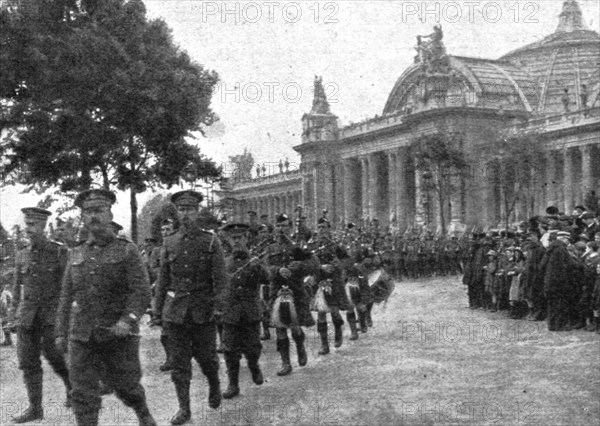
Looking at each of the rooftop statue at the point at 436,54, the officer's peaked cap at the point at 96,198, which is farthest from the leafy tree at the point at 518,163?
the officer's peaked cap at the point at 96,198

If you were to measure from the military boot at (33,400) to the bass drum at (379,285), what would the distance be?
7774 millimetres

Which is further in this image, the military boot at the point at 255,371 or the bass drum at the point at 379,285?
the bass drum at the point at 379,285

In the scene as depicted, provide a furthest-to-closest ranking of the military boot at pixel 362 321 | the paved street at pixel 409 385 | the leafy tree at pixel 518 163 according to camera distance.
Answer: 1. the leafy tree at pixel 518 163
2. the military boot at pixel 362 321
3. the paved street at pixel 409 385

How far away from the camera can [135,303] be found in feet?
23.7

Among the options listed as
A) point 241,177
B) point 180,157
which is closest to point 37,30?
point 180,157

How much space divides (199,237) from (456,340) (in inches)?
268

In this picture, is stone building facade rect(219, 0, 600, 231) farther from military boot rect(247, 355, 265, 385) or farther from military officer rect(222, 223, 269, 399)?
military boot rect(247, 355, 265, 385)

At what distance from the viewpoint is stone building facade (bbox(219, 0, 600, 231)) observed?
4781 centimetres

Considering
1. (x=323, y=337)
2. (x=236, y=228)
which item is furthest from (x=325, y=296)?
(x=236, y=228)

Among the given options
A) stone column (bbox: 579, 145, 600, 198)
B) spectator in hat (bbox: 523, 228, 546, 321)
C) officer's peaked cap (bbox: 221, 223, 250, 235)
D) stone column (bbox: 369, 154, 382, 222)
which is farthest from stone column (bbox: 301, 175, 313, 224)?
officer's peaked cap (bbox: 221, 223, 250, 235)

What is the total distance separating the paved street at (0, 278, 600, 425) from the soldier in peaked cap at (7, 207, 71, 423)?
454mm

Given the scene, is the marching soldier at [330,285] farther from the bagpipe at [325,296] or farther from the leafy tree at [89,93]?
the leafy tree at [89,93]

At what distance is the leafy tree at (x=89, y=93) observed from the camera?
2205cm

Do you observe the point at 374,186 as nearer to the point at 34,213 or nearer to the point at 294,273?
the point at 294,273
